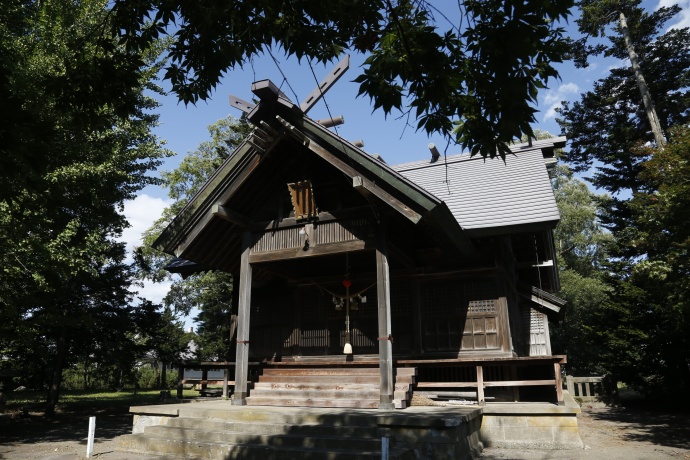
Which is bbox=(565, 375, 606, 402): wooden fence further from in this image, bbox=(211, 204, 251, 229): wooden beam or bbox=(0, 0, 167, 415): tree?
bbox=(0, 0, 167, 415): tree

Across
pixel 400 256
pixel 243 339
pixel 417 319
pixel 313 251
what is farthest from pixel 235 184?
pixel 417 319

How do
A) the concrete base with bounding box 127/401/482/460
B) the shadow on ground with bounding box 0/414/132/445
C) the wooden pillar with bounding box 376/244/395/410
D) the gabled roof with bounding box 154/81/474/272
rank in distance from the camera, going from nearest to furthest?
the concrete base with bounding box 127/401/482/460, the wooden pillar with bounding box 376/244/395/410, the gabled roof with bounding box 154/81/474/272, the shadow on ground with bounding box 0/414/132/445

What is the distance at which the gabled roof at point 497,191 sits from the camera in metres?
10.6

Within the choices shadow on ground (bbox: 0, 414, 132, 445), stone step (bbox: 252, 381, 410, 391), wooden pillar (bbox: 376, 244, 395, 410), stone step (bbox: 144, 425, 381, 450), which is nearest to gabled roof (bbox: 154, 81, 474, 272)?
wooden pillar (bbox: 376, 244, 395, 410)

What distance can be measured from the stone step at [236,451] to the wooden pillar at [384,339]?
1.78 m

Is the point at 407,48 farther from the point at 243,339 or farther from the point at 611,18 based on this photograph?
the point at 611,18

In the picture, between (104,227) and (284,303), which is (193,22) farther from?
(104,227)

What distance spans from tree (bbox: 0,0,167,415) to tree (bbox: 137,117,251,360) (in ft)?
27.5

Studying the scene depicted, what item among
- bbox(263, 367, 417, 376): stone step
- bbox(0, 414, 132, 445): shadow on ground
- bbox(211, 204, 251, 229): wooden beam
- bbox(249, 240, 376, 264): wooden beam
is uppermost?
bbox(211, 204, 251, 229): wooden beam

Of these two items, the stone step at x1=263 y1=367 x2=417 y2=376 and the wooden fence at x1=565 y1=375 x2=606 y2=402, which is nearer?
the stone step at x1=263 y1=367 x2=417 y2=376

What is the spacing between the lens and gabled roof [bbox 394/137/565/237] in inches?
418

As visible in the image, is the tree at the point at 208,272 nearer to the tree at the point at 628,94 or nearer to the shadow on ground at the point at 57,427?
the shadow on ground at the point at 57,427

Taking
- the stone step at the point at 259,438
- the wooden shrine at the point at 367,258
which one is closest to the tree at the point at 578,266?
the wooden shrine at the point at 367,258

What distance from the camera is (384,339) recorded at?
9.16 m
